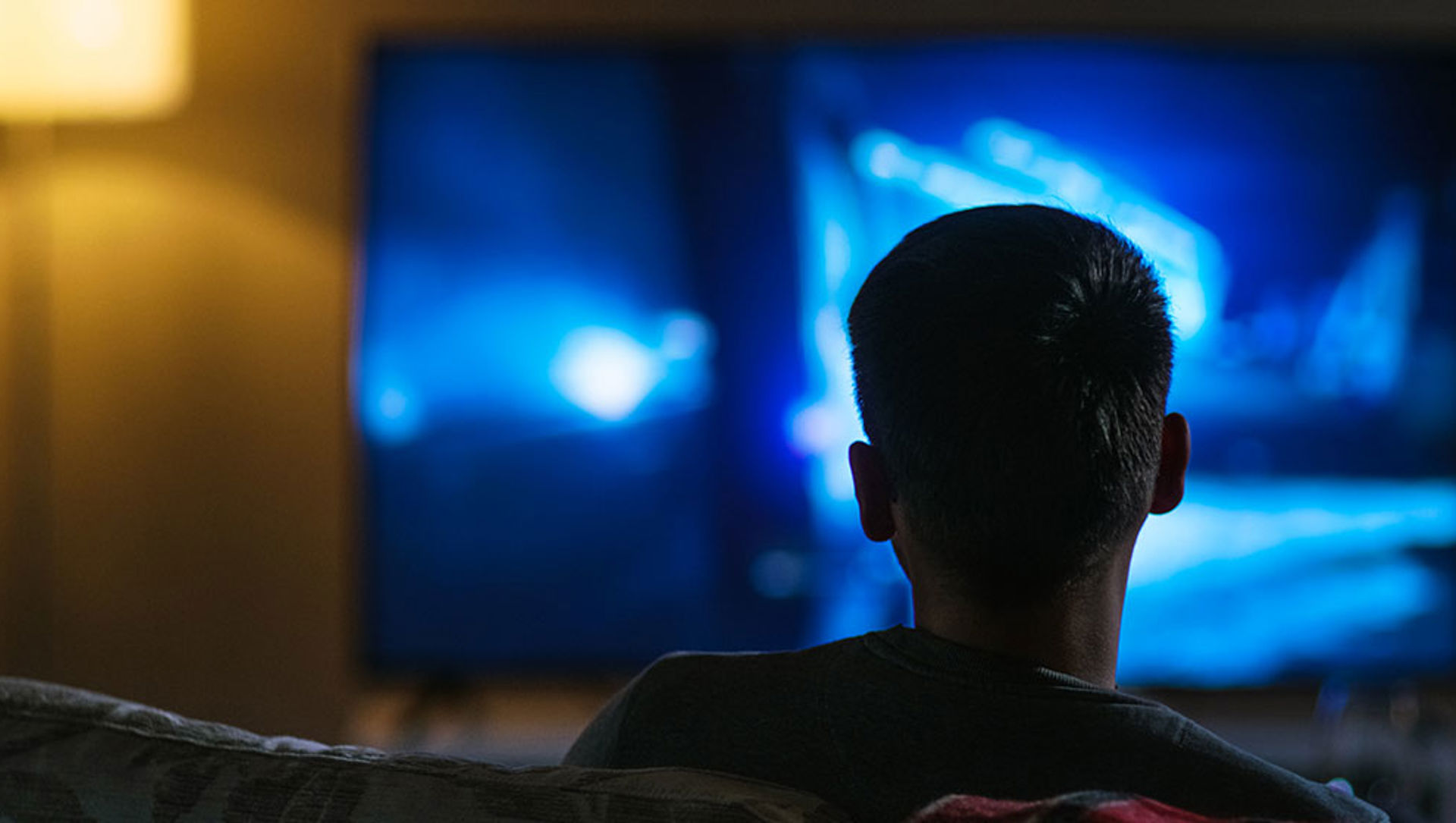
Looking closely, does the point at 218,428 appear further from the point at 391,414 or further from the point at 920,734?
the point at 920,734

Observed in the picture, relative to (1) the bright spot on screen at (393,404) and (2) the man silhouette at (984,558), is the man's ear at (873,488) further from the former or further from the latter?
(1) the bright spot on screen at (393,404)

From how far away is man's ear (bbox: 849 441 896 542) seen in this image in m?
1.02

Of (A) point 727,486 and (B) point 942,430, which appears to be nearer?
(B) point 942,430

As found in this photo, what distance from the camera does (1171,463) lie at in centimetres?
105

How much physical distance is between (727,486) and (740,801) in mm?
2201

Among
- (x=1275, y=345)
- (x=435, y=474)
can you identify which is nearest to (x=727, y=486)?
(x=435, y=474)

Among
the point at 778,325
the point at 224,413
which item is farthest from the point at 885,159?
the point at 224,413

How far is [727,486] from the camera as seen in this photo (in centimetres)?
299

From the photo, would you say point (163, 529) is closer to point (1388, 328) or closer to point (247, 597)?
point (247, 597)

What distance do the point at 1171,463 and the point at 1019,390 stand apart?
0.19 metres

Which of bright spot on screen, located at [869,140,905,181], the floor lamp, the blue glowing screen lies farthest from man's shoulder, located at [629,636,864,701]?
the floor lamp

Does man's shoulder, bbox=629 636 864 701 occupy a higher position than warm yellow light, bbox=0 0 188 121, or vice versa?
warm yellow light, bbox=0 0 188 121

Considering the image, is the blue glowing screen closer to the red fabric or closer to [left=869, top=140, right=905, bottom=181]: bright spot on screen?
[left=869, top=140, right=905, bottom=181]: bright spot on screen

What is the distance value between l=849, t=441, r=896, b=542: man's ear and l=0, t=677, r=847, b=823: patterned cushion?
268mm
